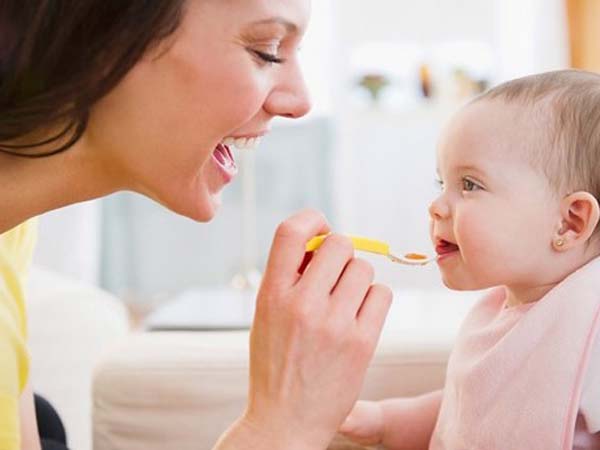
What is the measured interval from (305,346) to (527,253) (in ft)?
0.98

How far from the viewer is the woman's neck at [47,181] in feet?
3.30

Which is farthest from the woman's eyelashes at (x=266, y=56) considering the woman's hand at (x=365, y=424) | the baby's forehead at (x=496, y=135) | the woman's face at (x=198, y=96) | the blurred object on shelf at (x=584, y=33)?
the blurred object on shelf at (x=584, y=33)

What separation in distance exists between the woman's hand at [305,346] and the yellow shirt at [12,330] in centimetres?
23

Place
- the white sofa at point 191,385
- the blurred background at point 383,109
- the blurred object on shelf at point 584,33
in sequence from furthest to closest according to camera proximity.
→ the blurred background at point 383,109
the blurred object on shelf at point 584,33
the white sofa at point 191,385

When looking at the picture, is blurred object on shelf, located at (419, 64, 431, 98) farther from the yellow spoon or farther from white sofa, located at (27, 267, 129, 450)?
the yellow spoon

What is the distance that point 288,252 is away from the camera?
0.90 metres

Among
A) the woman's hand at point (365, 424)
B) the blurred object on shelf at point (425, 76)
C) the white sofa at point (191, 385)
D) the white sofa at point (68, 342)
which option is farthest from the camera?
the blurred object on shelf at point (425, 76)

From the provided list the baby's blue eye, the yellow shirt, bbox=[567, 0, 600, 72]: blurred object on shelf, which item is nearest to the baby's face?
the baby's blue eye

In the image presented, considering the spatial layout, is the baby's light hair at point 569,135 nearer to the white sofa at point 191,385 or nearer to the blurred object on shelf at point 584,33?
the white sofa at point 191,385

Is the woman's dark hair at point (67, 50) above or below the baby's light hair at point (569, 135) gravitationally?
above

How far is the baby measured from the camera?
3.19ft

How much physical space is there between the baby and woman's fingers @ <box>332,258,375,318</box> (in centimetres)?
16

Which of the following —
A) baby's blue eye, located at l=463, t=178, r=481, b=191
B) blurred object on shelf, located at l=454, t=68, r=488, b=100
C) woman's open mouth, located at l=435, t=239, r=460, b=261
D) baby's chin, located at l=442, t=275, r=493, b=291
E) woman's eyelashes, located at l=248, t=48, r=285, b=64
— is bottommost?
blurred object on shelf, located at l=454, t=68, r=488, b=100

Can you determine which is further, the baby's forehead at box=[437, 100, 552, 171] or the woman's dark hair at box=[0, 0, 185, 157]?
the baby's forehead at box=[437, 100, 552, 171]
